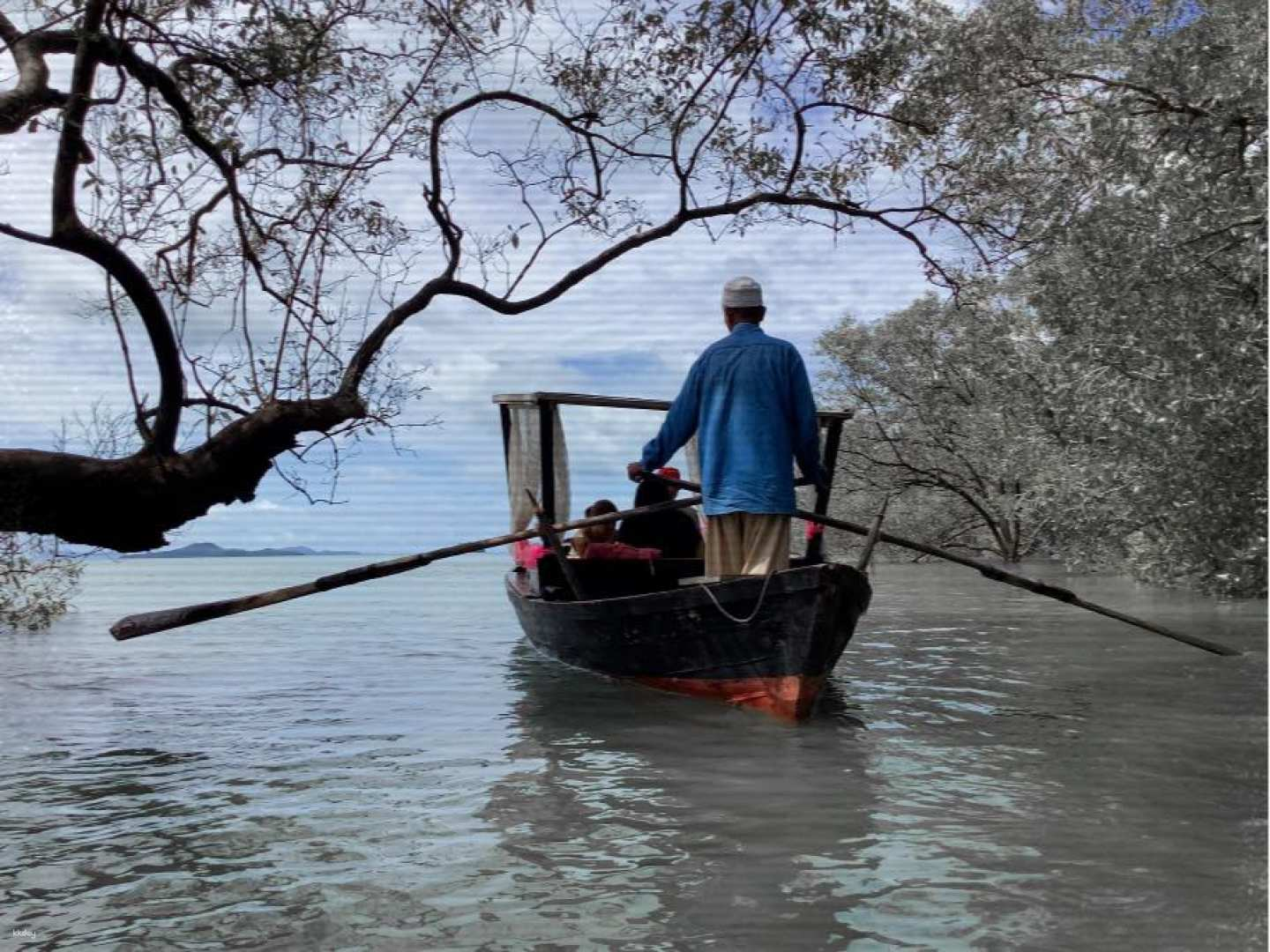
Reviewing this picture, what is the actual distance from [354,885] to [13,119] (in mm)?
6429

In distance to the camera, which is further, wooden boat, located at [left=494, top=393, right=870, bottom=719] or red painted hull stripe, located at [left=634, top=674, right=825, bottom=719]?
red painted hull stripe, located at [left=634, top=674, right=825, bottom=719]

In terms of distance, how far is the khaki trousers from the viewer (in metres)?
7.49

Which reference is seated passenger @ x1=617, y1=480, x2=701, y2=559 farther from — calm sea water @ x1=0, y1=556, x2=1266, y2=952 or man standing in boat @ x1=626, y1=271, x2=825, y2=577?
man standing in boat @ x1=626, y1=271, x2=825, y2=577

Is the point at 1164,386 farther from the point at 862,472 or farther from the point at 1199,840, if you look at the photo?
the point at 862,472

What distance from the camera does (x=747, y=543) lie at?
7613 mm

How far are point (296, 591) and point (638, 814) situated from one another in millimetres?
3375

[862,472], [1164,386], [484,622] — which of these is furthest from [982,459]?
[1164,386]

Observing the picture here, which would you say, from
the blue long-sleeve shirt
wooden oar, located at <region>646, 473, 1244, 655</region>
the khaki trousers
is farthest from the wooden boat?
the blue long-sleeve shirt

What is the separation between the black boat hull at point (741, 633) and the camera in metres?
7.12

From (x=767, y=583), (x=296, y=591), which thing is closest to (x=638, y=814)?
(x=767, y=583)

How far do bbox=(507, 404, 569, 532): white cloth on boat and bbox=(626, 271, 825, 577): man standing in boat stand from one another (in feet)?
9.05

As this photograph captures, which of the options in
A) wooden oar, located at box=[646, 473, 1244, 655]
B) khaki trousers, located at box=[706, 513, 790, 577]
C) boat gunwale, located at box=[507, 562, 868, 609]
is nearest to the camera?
boat gunwale, located at box=[507, 562, 868, 609]

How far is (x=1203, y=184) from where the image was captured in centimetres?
1120

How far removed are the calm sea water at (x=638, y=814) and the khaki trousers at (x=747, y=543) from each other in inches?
38.5
